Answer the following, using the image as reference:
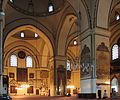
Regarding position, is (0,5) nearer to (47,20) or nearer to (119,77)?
(47,20)

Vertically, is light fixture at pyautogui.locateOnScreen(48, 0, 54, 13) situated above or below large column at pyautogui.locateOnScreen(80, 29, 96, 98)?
above

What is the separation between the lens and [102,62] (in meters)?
21.5

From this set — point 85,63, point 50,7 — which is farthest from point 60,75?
point 85,63

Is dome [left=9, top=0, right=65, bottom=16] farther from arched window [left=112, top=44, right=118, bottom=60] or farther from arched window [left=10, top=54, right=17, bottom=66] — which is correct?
arched window [left=10, top=54, right=17, bottom=66]

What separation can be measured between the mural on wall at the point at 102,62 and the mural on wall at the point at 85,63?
2.13ft

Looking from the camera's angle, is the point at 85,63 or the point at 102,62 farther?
the point at 85,63

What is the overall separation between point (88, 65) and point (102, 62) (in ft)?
3.45

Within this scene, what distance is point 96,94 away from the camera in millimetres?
21141

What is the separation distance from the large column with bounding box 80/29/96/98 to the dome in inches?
394

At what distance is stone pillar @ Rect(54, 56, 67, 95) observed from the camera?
31984 mm

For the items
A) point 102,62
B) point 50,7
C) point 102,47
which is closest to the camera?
point 102,62

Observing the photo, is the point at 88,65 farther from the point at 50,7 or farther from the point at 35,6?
the point at 35,6

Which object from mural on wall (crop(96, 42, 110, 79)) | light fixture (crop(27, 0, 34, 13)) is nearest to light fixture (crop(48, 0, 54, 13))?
light fixture (crop(27, 0, 34, 13))

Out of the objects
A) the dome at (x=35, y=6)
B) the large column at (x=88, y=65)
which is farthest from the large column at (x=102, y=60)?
the dome at (x=35, y=6)
